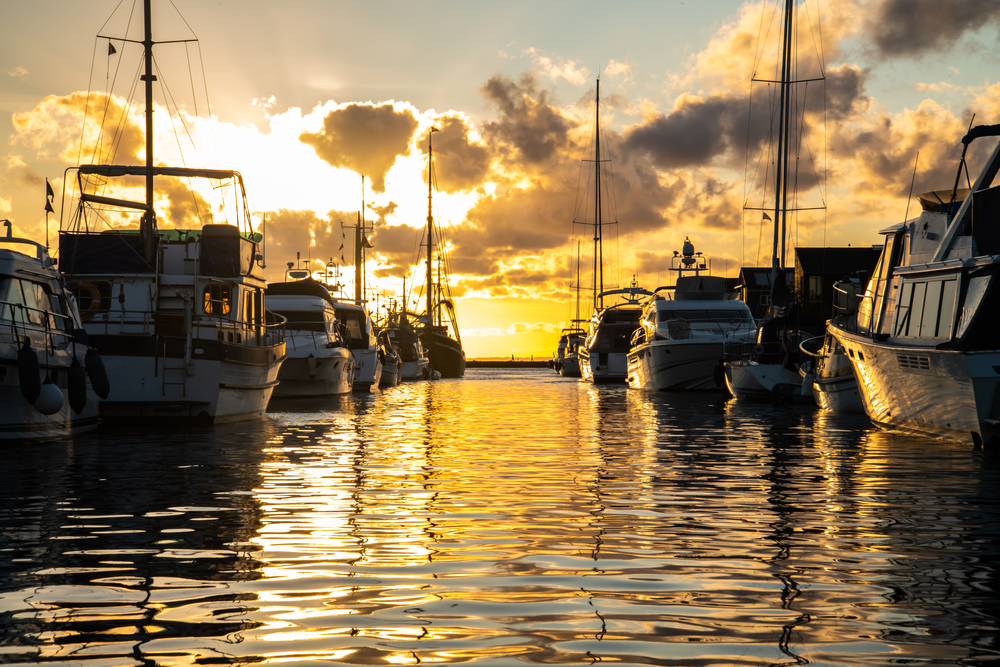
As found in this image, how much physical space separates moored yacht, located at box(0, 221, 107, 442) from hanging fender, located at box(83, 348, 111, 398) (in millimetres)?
18

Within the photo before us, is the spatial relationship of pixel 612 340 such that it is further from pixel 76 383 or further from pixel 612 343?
pixel 76 383

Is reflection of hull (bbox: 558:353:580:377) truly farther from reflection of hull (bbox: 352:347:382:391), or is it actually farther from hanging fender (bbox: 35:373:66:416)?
hanging fender (bbox: 35:373:66:416)

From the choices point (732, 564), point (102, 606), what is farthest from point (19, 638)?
point (732, 564)

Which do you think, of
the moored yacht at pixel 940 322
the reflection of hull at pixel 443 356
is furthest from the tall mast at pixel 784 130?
the reflection of hull at pixel 443 356

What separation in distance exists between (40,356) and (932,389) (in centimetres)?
1430

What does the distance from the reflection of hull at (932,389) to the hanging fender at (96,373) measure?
13.8 meters

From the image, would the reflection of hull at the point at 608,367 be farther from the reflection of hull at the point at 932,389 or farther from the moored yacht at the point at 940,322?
the reflection of hull at the point at 932,389

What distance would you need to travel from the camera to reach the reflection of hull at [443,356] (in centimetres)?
8400

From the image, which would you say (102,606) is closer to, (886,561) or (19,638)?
(19,638)

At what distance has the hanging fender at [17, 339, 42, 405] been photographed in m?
14.2

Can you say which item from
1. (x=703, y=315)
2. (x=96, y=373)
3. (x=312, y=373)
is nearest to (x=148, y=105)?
(x=312, y=373)

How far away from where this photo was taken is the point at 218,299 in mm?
21344

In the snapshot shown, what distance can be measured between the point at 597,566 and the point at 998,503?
522 centimetres

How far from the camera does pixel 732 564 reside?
6453mm
